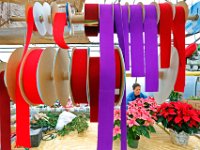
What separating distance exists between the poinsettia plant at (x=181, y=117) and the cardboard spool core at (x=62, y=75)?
788 millimetres

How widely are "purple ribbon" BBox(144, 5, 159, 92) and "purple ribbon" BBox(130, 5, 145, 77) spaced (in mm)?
12

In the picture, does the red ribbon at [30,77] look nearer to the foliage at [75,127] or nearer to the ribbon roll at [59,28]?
the ribbon roll at [59,28]

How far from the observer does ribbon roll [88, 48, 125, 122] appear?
388mm

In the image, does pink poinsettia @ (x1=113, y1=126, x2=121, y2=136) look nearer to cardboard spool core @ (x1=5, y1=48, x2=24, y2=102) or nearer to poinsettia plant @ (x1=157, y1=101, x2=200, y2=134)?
poinsettia plant @ (x1=157, y1=101, x2=200, y2=134)

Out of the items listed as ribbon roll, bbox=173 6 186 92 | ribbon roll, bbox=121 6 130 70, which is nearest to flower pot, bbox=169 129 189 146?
ribbon roll, bbox=173 6 186 92

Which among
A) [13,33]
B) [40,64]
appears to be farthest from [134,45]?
[13,33]

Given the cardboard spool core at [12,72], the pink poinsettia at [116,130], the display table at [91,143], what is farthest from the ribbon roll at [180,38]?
the display table at [91,143]

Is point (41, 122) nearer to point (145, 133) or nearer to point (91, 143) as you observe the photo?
point (91, 143)

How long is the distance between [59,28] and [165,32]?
0.23 metres

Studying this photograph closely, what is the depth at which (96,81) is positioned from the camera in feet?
1.31

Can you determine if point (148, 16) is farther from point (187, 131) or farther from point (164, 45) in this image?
point (187, 131)

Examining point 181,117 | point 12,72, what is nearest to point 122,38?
point 12,72

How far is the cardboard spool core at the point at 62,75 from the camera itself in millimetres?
432

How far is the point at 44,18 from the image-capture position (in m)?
0.43
